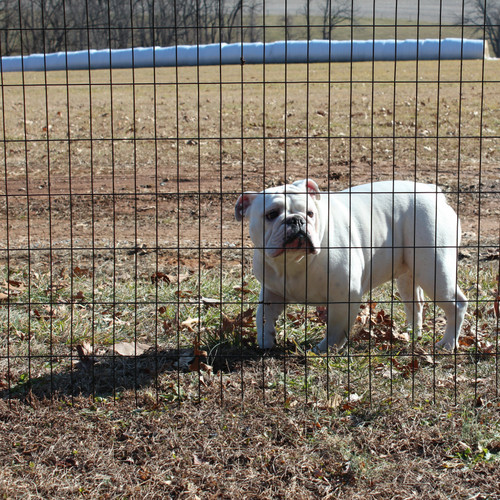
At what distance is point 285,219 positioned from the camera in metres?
4.71

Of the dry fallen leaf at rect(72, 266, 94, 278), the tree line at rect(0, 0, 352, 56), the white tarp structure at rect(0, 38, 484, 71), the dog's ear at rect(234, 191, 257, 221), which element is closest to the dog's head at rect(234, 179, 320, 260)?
the dog's ear at rect(234, 191, 257, 221)

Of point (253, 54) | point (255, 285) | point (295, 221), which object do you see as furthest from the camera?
point (253, 54)

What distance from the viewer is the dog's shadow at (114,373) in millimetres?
4508

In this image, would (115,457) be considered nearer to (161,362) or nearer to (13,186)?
(161,362)

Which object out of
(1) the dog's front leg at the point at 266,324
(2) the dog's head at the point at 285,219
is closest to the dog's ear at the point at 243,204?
(2) the dog's head at the point at 285,219

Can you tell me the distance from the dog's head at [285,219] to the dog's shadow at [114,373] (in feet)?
2.56

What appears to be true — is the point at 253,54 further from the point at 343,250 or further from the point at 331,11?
the point at 331,11

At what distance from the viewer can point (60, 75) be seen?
2470cm

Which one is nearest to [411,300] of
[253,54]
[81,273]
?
[81,273]

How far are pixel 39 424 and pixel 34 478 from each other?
0.57 m

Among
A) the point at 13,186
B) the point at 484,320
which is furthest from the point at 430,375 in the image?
the point at 13,186

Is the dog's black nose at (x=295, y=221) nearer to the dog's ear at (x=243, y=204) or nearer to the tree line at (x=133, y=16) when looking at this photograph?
the dog's ear at (x=243, y=204)

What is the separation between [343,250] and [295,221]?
1.79ft

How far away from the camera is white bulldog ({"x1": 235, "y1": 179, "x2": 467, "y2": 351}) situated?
4852 millimetres
